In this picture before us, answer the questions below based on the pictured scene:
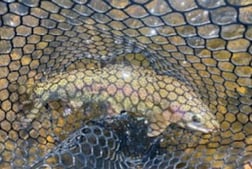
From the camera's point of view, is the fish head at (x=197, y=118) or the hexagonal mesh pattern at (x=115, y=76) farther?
the fish head at (x=197, y=118)

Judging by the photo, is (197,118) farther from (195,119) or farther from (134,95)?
(134,95)

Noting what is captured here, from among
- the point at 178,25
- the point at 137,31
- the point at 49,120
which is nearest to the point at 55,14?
the point at 137,31

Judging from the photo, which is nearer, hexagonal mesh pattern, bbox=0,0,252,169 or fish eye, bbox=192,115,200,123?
hexagonal mesh pattern, bbox=0,0,252,169

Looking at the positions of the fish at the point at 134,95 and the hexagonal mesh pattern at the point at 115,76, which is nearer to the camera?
the hexagonal mesh pattern at the point at 115,76
